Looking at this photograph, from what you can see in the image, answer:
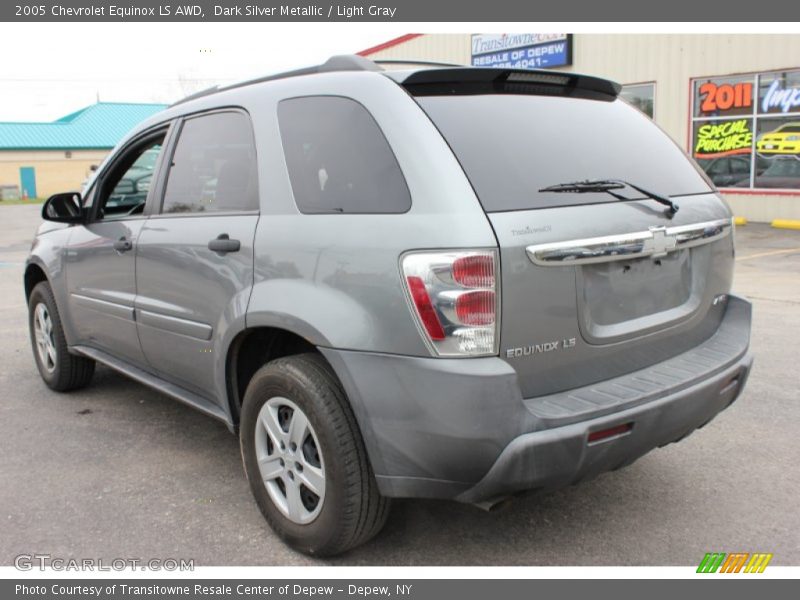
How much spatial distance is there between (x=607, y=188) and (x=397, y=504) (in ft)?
5.56

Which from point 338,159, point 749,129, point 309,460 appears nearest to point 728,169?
point 749,129

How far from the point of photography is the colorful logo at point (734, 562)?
9.56 ft

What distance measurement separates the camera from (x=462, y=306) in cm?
250

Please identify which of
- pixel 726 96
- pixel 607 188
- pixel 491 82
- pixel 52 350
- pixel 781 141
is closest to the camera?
pixel 607 188

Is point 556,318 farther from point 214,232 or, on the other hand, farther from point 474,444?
point 214,232

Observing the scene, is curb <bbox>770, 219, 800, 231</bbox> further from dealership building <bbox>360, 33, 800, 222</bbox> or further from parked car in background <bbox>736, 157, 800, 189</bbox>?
parked car in background <bbox>736, 157, 800, 189</bbox>

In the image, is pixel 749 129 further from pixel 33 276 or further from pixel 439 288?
→ pixel 439 288

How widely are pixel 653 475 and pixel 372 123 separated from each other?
7.30 feet

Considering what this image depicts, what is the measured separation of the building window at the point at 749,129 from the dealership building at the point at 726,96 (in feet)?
0.06

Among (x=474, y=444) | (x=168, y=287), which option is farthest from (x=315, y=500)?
(x=168, y=287)

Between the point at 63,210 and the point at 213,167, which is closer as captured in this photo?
the point at 213,167

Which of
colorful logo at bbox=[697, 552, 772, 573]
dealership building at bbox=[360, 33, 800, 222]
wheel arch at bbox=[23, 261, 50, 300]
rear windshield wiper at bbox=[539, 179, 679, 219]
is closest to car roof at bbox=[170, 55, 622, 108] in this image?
rear windshield wiper at bbox=[539, 179, 679, 219]

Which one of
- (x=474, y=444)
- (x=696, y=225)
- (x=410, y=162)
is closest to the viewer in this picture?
(x=474, y=444)
